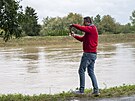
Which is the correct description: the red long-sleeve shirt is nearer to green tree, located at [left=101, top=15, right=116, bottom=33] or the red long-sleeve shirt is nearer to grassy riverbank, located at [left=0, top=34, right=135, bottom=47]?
grassy riverbank, located at [left=0, top=34, right=135, bottom=47]

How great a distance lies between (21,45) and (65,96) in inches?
2511

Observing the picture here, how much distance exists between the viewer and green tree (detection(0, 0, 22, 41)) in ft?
30.3

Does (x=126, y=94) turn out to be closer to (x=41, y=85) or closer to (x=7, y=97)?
(x=7, y=97)

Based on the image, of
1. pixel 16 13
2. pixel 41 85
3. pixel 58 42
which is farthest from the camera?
pixel 58 42

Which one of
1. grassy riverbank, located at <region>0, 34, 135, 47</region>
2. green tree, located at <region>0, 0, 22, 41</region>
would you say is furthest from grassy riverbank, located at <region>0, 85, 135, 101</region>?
grassy riverbank, located at <region>0, 34, 135, 47</region>

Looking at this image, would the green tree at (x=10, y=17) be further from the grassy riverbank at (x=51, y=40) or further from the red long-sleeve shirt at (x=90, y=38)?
the grassy riverbank at (x=51, y=40)

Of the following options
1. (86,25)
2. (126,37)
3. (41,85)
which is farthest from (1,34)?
(126,37)

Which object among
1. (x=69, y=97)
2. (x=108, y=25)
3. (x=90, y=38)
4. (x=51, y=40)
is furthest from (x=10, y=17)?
(x=108, y=25)

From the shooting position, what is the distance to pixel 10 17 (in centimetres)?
942

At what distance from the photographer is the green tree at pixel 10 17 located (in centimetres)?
923

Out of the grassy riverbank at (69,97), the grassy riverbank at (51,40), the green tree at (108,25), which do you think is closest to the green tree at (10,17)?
the grassy riverbank at (69,97)

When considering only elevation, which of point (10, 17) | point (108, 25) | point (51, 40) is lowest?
point (51, 40)

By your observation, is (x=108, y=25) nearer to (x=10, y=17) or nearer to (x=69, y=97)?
(x=69, y=97)

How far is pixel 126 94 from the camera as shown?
995cm
